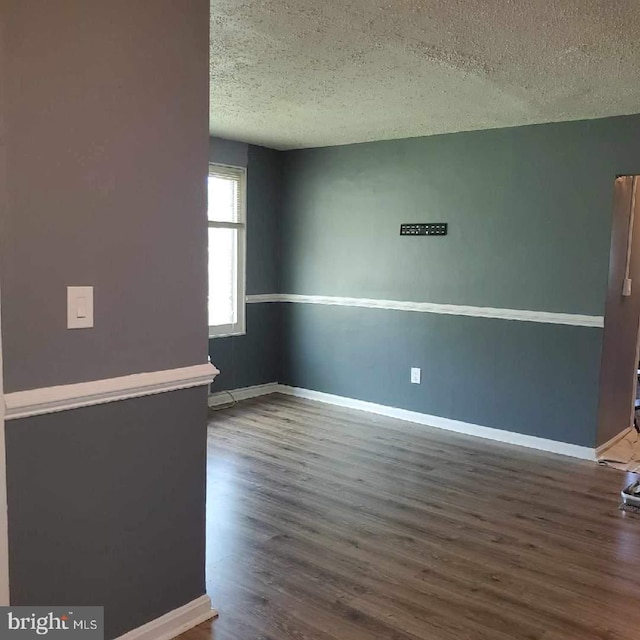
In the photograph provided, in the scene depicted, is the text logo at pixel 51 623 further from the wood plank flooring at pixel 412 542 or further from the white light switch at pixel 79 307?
the white light switch at pixel 79 307

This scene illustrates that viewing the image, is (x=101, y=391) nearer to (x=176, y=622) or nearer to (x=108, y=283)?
(x=108, y=283)

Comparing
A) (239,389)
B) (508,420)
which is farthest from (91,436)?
(239,389)

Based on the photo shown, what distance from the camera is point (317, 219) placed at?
5.67 m

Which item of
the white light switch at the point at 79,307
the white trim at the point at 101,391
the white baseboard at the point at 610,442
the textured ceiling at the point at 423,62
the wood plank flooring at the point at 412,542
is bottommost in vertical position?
the wood plank flooring at the point at 412,542

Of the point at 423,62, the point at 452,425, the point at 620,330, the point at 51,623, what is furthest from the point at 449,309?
the point at 51,623

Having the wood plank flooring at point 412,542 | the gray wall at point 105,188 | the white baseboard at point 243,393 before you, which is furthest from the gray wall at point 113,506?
the white baseboard at point 243,393

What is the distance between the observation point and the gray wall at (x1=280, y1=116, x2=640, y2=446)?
4199 millimetres

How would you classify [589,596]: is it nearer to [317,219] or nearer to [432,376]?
[432,376]

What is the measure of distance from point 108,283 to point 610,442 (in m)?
3.81

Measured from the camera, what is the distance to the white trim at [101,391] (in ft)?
5.73

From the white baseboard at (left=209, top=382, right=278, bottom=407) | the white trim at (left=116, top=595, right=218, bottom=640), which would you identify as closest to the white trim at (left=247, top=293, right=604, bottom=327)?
the white baseboard at (left=209, top=382, right=278, bottom=407)

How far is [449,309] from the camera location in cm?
484

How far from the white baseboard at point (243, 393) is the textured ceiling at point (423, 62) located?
7.42 feet

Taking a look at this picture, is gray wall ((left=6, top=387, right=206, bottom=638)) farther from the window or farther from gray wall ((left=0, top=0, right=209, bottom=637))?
the window
